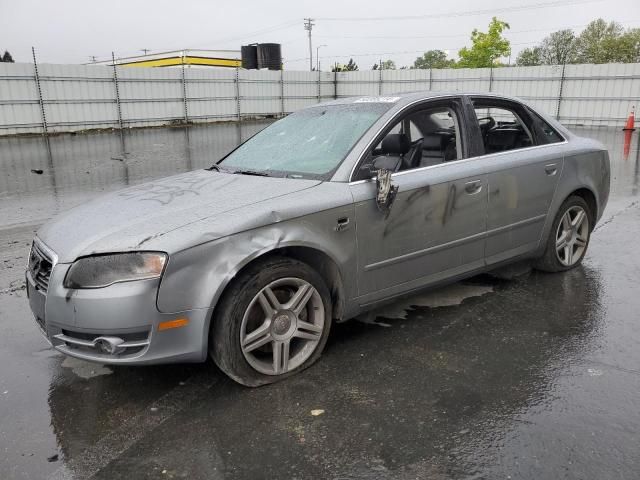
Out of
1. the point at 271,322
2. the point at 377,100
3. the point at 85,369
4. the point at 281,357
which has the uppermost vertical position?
the point at 377,100

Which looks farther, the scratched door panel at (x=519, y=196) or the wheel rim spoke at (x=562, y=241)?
the wheel rim spoke at (x=562, y=241)

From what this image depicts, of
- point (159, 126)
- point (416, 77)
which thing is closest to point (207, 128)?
point (159, 126)

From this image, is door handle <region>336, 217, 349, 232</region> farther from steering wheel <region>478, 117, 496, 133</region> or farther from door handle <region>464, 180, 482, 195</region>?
steering wheel <region>478, 117, 496, 133</region>

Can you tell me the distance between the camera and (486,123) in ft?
14.1

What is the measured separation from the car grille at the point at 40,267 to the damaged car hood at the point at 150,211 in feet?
0.21

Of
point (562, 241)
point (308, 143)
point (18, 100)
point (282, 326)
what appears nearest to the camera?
point (282, 326)

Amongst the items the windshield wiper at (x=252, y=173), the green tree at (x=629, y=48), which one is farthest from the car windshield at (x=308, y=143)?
the green tree at (x=629, y=48)

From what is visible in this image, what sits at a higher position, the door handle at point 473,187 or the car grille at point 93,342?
the door handle at point 473,187

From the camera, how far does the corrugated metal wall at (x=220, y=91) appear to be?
2097cm

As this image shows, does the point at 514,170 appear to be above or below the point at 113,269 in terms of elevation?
above

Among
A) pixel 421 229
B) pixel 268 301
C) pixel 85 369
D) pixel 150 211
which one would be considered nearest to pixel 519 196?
Result: pixel 421 229

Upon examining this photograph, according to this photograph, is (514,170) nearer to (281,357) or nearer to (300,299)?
(300,299)

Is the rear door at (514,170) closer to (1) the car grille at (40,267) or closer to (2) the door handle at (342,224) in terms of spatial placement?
(2) the door handle at (342,224)

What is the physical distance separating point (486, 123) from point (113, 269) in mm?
2967
